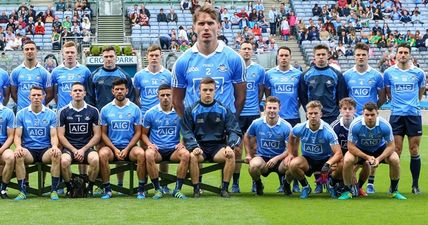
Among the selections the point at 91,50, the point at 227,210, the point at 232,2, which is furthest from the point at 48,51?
the point at 227,210

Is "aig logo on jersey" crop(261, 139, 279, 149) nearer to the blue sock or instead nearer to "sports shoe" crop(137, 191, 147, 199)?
"sports shoe" crop(137, 191, 147, 199)

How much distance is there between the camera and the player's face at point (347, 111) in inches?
486

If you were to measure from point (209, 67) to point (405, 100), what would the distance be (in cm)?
312

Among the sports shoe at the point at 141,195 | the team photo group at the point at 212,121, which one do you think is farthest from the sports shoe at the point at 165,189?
the sports shoe at the point at 141,195

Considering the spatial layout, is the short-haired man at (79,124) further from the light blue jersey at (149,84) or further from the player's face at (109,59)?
the light blue jersey at (149,84)

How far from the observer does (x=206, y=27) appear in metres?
10.8

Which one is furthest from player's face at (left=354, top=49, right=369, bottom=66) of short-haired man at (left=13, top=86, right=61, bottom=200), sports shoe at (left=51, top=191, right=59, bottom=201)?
sports shoe at (left=51, top=191, right=59, bottom=201)

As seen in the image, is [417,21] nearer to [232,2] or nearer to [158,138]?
[232,2]

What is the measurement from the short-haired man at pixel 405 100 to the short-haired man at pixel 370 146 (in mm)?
857

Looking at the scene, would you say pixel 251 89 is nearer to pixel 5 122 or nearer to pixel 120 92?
pixel 120 92

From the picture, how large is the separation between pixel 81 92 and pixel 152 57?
1424mm

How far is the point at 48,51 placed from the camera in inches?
1284

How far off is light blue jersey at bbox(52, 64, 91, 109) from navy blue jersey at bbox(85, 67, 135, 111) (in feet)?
0.50

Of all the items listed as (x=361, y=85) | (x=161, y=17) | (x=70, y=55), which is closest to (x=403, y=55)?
(x=361, y=85)
